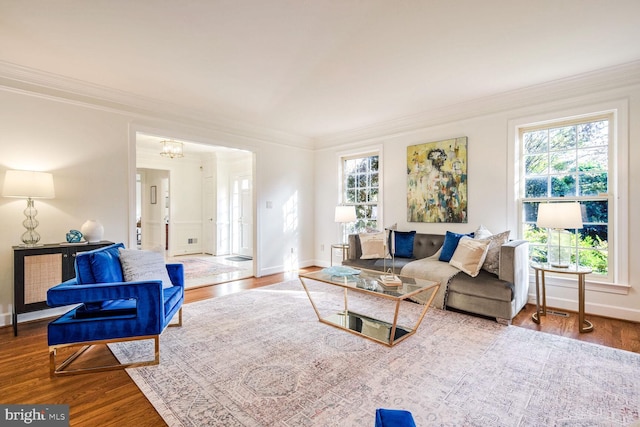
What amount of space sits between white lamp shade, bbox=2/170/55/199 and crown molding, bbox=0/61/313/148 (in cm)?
93

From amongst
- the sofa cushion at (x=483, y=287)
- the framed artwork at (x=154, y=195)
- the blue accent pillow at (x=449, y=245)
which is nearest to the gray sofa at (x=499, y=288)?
the sofa cushion at (x=483, y=287)

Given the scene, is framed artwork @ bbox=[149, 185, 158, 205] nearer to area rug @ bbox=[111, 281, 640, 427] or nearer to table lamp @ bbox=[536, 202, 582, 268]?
area rug @ bbox=[111, 281, 640, 427]

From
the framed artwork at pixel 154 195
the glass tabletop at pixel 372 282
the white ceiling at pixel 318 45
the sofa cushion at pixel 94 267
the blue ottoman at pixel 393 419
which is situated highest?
the white ceiling at pixel 318 45

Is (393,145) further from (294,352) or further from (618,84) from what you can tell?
(294,352)

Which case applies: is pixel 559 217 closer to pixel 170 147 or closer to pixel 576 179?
pixel 576 179

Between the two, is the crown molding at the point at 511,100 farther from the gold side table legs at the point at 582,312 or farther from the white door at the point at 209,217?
the white door at the point at 209,217

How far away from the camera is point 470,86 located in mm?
3531

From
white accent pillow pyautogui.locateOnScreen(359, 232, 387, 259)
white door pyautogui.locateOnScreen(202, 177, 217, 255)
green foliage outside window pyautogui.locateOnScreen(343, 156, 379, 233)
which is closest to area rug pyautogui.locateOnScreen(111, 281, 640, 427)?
white accent pillow pyautogui.locateOnScreen(359, 232, 387, 259)

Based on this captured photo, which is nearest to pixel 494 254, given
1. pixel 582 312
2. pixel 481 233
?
pixel 481 233

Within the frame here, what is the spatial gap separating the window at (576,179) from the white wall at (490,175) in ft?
0.58

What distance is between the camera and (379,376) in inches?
81.6

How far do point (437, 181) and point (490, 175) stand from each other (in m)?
0.70

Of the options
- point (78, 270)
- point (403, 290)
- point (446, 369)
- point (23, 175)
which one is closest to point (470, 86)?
point (403, 290)

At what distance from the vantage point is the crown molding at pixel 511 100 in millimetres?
3092
